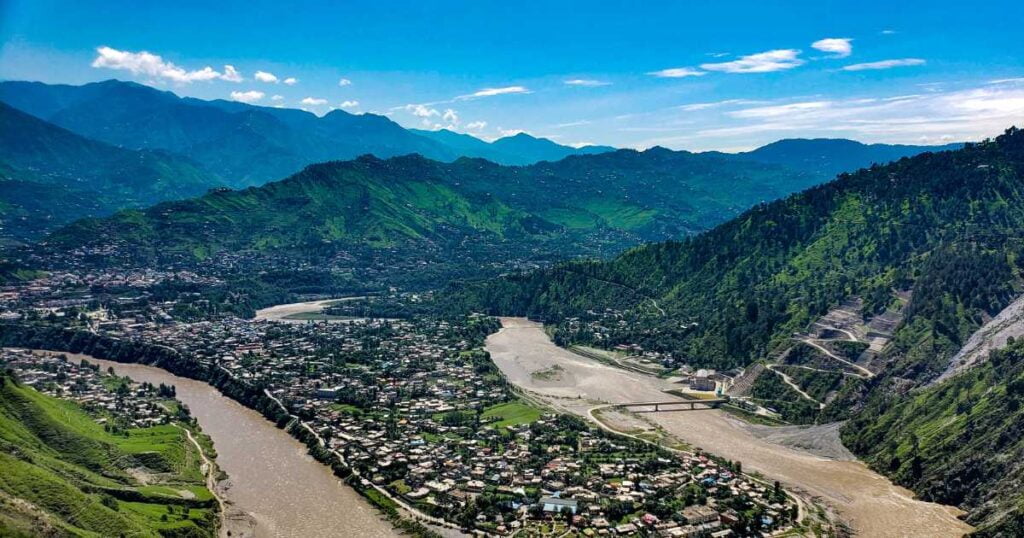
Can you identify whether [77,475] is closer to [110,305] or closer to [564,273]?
[110,305]

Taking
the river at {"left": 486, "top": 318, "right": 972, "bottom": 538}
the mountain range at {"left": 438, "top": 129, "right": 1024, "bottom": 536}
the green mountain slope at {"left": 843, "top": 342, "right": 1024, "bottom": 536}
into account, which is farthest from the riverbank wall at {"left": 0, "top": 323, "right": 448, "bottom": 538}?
the mountain range at {"left": 438, "top": 129, "right": 1024, "bottom": 536}

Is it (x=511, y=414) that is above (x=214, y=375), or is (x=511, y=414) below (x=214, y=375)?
below

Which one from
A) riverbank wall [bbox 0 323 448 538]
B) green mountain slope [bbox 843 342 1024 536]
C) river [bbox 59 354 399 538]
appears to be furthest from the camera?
riverbank wall [bbox 0 323 448 538]

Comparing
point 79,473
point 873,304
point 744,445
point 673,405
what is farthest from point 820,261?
point 79,473

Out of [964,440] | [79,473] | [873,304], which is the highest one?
[873,304]

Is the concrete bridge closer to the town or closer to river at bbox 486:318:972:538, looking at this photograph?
river at bbox 486:318:972:538

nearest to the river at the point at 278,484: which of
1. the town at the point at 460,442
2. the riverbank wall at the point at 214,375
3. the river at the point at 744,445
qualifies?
the riverbank wall at the point at 214,375

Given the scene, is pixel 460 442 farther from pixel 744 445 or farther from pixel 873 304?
pixel 873 304
